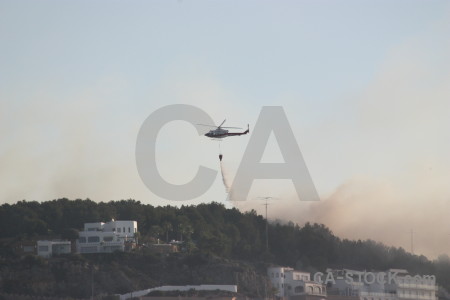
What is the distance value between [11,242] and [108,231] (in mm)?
15450

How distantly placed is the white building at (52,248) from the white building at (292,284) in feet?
104

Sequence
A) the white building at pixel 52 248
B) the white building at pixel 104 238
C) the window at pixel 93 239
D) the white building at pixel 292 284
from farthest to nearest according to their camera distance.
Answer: the window at pixel 93 239 → the white building at pixel 104 238 → the white building at pixel 292 284 → the white building at pixel 52 248

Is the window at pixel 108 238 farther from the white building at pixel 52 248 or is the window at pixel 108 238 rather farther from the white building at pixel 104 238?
the white building at pixel 52 248

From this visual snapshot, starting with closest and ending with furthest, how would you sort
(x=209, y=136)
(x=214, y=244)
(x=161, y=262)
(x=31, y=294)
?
(x=209, y=136), (x=31, y=294), (x=161, y=262), (x=214, y=244)

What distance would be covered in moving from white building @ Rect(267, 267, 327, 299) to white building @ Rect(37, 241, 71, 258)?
31.7 meters

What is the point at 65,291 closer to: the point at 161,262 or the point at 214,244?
the point at 161,262

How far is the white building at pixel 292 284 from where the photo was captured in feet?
623

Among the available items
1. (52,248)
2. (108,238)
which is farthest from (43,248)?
(108,238)

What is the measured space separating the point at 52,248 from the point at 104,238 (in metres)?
9.12

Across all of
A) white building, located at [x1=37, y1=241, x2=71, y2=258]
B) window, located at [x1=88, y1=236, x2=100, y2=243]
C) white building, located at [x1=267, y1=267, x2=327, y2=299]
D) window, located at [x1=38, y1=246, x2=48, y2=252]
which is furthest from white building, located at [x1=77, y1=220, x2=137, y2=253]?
white building, located at [x1=267, y1=267, x2=327, y2=299]

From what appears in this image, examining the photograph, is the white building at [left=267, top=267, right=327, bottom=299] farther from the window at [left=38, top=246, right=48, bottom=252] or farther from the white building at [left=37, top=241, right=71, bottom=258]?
the window at [left=38, top=246, right=48, bottom=252]

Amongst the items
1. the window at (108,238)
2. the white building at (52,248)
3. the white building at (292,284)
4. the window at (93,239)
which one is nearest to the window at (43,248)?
the white building at (52,248)

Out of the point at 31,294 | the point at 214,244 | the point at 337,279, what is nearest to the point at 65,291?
the point at 31,294

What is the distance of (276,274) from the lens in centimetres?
19325
